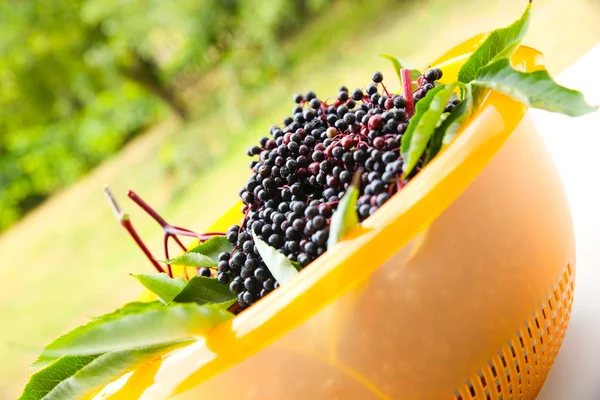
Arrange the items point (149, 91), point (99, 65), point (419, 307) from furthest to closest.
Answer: point (149, 91) → point (99, 65) → point (419, 307)

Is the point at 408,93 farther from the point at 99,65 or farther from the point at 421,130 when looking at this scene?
the point at 99,65

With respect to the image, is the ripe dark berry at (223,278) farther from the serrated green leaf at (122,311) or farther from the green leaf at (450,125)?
the green leaf at (450,125)

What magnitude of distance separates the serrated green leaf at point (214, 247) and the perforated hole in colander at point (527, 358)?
0.23 metres

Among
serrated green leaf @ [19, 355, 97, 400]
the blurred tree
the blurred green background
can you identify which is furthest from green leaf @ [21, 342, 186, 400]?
the blurred tree

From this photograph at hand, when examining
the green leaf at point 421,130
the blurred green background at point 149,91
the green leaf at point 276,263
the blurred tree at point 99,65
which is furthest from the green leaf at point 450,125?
the blurred tree at point 99,65

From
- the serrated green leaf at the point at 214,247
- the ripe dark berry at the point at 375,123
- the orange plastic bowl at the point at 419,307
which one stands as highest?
the serrated green leaf at the point at 214,247

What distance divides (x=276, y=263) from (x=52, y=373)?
17 centimetres

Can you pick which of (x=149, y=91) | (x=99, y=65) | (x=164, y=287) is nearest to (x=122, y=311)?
(x=164, y=287)

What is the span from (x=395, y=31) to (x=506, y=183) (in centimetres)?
329

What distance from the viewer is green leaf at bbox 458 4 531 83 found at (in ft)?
1.23

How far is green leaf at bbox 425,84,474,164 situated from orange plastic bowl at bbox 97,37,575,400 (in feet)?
0.08

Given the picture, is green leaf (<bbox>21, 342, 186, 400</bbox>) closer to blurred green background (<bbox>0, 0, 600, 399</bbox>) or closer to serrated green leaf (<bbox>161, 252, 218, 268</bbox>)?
serrated green leaf (<bbox>161, 252, 218, 268</bbox>)

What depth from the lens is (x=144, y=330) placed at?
332 mm

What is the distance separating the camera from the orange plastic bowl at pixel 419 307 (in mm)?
300
